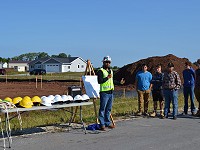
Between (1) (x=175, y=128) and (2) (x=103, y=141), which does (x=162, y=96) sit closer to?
(1) (x=175, y=128)

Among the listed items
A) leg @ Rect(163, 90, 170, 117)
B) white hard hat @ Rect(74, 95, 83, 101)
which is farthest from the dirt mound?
white hard hat @ Rect(74, 95, 83, 101)

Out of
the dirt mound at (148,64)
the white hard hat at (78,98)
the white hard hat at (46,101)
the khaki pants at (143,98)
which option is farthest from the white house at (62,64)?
the white hard hat at (46,101)

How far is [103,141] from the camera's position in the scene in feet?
29.5

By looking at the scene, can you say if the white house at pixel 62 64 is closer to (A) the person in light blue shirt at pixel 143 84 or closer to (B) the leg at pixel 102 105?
(A) the person in light blue shirt at pixel 143 84

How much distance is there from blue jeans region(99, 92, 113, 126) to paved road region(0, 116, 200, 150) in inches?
13.2

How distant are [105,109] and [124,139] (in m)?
1.71

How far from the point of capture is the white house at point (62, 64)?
113 meters

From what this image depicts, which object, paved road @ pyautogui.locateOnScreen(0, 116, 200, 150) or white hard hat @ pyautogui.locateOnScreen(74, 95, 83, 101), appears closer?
paved road @ pyautogui.locateOnScreen(0, 116, 200, 150)

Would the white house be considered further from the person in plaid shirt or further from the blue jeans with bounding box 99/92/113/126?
the blue jeans with bounding box 99/92/113/126

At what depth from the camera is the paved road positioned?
835 centimetres

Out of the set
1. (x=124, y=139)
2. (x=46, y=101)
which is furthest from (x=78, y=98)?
(x=124, y=139)

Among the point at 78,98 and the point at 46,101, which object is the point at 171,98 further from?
the point at 46,101

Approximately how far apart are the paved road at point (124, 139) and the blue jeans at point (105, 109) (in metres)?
0.34

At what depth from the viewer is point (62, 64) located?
367 ft
